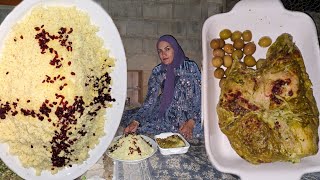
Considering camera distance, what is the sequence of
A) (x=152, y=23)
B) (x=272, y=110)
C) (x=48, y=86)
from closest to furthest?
(x=48, y=86)
(x=272, y=110)
(x=152, y=23)

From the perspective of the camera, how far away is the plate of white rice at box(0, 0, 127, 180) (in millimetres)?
Result: 1126

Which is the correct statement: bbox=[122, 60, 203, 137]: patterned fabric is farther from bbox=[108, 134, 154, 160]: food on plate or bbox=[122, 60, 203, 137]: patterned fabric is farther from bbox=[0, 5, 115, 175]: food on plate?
bbox=[0, 5, 115, 175]: food on plate

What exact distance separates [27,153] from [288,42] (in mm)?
1350

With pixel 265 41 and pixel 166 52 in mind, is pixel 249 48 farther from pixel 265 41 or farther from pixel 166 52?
pixel 166 52

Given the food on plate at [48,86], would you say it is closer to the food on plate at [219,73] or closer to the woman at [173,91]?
the food on plate at [219,73]

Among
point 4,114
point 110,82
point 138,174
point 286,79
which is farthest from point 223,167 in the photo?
point 4,114

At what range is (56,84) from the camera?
3.77 feet

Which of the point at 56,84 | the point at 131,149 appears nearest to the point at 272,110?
the point at 131,149

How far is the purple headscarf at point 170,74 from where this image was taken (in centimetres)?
351

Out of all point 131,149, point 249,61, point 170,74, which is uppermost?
point 249,61

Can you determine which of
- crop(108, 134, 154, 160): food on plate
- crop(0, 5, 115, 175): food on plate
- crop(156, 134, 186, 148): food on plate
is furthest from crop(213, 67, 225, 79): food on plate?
crop(0, 5, 115, 175): food on plate

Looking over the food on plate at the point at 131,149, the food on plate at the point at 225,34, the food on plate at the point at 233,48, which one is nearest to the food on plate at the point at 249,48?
the food on plate at the point at 233,48

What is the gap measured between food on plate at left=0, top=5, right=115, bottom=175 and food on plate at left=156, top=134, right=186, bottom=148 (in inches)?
24.2

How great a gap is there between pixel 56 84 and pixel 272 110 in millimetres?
962
